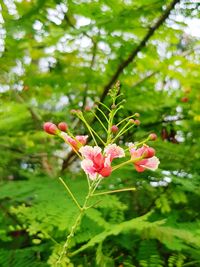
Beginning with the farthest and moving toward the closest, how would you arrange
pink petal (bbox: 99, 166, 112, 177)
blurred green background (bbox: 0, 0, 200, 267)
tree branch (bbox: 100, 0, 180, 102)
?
1. tree branch (bbox: 100, 0, 180, 102)
2. blurred green background (bbox: 0, 0, 200, 267)
3. pink petal (bbox: 99, 166, 112, 177)

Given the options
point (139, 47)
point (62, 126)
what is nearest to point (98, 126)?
point (139, 47)

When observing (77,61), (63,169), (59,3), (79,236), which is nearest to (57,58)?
(77,61)

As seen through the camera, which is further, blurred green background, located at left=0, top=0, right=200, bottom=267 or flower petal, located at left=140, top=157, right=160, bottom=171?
blurred green background, located at left=0, top=0, right=200, bottom=267

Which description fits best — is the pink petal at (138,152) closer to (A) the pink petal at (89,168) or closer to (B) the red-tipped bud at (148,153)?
(B) the red-tipped bud at (148,153)

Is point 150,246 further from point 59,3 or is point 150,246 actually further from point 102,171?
point 59,3

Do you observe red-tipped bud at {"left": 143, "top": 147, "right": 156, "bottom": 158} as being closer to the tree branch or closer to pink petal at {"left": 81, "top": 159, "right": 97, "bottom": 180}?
pink petal at {"left": 81, "top": 159, "right": 97, "bottom": 180}

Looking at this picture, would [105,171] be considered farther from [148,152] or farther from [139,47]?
[139,47]

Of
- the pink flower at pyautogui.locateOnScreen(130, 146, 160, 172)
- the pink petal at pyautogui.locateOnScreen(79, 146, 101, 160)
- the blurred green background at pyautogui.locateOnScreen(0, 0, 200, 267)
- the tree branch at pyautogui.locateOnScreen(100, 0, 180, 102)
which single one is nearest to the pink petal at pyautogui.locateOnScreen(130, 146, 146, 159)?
the pink flower at pyautogui.locateOnScreen(130, 146, 160, 172)
